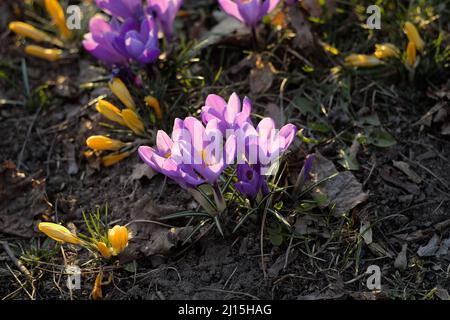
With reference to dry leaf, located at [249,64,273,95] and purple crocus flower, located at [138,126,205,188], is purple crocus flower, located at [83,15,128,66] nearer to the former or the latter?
dry leaf, located at [249,64,273,95]

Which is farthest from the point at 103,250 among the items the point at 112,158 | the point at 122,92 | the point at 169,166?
the point at 122,92

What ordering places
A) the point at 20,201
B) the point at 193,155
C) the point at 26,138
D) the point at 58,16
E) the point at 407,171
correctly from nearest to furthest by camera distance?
the point at 193,155 → the point at 407,171 → the point at 20,201 → the point at 26,138 → the point at 58,16

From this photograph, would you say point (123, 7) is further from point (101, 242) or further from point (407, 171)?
point (407, 171)

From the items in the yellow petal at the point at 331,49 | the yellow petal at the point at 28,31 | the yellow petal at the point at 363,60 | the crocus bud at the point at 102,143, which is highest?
the yellow petal at the point at 28,31

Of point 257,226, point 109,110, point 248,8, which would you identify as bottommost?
point 257,226

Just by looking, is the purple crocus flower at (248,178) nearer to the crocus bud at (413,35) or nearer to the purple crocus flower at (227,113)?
the purple crocus flower at (227,113)

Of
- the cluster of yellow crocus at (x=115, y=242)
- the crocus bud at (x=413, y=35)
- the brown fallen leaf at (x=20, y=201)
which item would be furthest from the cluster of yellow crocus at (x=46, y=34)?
the crocus bud at (x=413, y=35)
